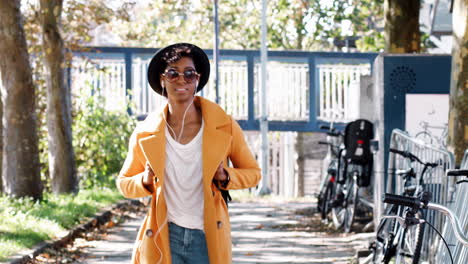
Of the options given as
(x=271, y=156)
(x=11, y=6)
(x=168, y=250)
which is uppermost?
(x=11, y=6)

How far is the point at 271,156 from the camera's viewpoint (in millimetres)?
51938

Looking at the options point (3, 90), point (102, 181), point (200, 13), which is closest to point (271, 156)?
point (200, 13)

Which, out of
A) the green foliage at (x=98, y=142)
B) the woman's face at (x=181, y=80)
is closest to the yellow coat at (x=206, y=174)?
the woman's face at (x=181, y=80)

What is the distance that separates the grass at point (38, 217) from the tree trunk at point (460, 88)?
4288mm

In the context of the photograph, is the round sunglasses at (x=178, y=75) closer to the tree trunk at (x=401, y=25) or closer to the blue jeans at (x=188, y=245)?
the blue jeans at (x=188, y=245)

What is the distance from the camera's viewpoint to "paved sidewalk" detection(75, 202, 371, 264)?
12.2 m

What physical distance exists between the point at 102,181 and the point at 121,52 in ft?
19.4

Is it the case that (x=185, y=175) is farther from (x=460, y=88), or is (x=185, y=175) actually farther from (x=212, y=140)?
(x=460, y=88)

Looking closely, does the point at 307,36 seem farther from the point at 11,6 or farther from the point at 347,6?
the point at 11,6

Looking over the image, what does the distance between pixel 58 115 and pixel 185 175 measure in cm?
1372

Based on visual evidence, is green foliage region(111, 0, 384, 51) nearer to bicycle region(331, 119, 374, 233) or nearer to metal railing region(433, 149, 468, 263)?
bicycle region(331, 119, 374, 233)

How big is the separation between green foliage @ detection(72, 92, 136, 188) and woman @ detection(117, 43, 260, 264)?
17.3m

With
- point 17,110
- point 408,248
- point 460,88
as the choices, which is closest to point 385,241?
point 408,248

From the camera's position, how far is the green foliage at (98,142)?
23.2m
